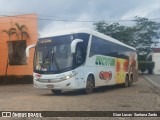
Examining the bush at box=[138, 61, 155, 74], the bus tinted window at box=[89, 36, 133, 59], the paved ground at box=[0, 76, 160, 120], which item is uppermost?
the bus tinted window at box=[89, 36, 133, 59]

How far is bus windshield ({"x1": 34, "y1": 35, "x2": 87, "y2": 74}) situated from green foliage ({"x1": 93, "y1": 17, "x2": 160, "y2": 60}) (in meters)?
42.9

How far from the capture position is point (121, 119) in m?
10.3

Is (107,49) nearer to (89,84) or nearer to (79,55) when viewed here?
(89,84)

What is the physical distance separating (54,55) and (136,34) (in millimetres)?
45430

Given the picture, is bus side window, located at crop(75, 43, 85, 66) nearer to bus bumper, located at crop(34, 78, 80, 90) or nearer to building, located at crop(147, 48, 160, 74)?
bus bumper, located at crop(34, 78, 80, 90)

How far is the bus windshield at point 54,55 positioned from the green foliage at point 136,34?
42.9 meters

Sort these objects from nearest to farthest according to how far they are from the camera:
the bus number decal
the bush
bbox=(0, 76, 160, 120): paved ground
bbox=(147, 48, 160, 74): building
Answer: bbox=(0, 76, 160, 120): paved ground, the bus number decal, the bush, bbox=(147, 48, 160, 74): building

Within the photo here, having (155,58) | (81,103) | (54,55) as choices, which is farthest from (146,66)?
(81,103)

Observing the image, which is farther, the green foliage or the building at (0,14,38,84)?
the green foliage

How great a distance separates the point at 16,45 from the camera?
34.3 m

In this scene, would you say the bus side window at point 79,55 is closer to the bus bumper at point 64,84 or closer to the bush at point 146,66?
the bus bumper at point 64,84

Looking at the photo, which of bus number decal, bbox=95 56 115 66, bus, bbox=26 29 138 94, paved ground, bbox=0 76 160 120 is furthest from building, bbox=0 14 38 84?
paved ground, bbox=0 76 160 120

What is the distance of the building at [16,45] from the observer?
110ft

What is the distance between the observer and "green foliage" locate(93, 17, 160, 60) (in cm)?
6180
